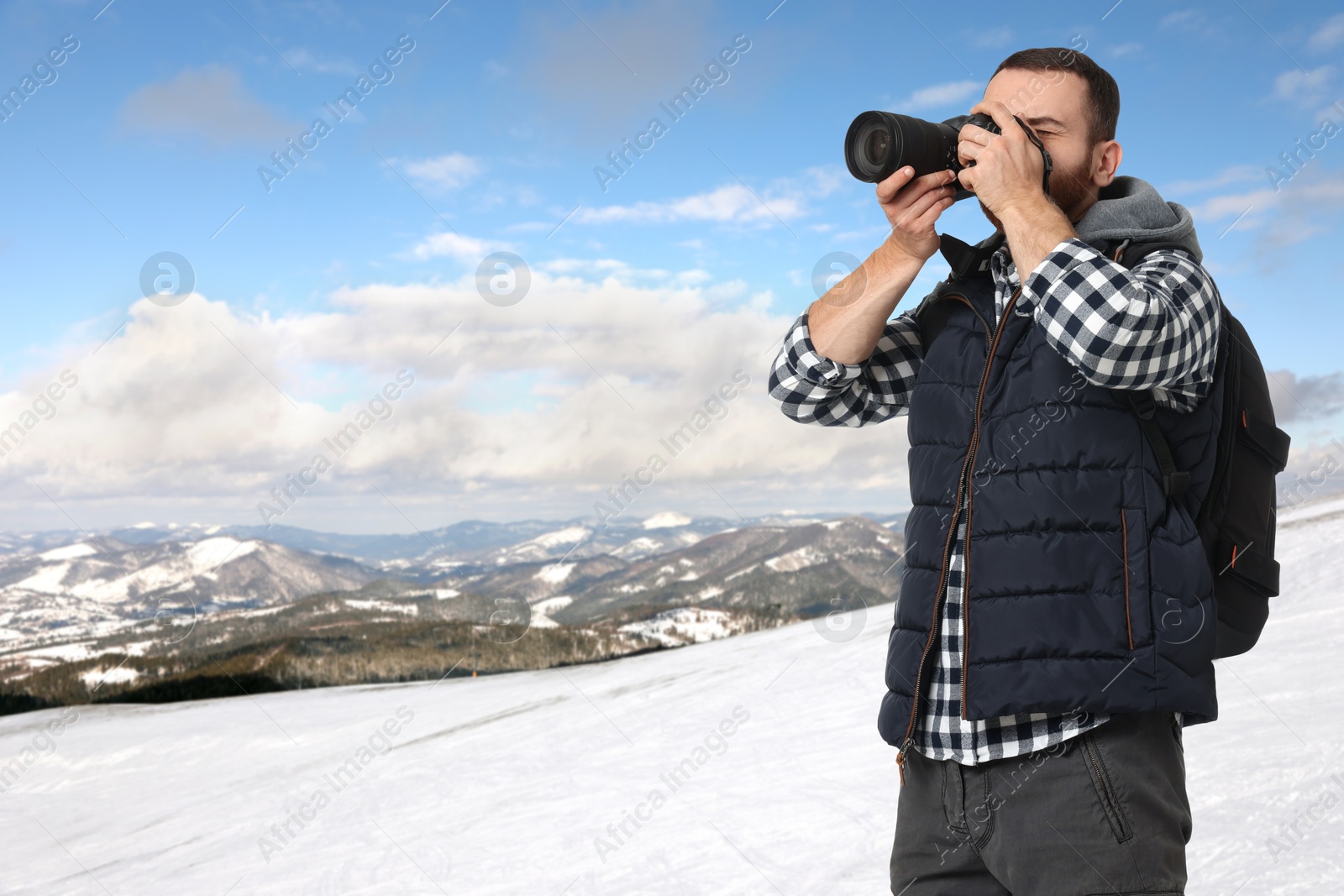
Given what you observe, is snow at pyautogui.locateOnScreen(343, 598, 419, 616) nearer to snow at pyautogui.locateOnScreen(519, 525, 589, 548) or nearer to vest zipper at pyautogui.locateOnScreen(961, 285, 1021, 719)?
vest zipper at pyautogui.locateOnScreen(961, 285, 1021, 719)

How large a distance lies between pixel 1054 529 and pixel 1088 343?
0.84 ft

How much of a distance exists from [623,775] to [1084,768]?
3598 millimetres

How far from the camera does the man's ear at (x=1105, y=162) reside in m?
1.43

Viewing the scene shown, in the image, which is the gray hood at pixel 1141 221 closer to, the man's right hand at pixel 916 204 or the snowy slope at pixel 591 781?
the man's right hand at pixel 916 204

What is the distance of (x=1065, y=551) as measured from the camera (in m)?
1.25

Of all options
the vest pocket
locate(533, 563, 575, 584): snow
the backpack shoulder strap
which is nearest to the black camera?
the backpack shoulder strap

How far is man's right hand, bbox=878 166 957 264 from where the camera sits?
1.46m

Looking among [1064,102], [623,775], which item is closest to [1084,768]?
[1064,102]

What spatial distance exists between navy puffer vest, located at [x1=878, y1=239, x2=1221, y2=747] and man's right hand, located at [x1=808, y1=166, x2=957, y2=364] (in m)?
0.20

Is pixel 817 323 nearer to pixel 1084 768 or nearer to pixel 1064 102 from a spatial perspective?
pixel 1064 102

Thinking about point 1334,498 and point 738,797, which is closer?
point 738,797

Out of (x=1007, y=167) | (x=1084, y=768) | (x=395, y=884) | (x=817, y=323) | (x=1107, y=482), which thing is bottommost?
(x=395, y=884)

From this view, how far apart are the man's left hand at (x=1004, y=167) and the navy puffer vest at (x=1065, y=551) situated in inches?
5.9

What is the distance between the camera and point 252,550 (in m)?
30.9
